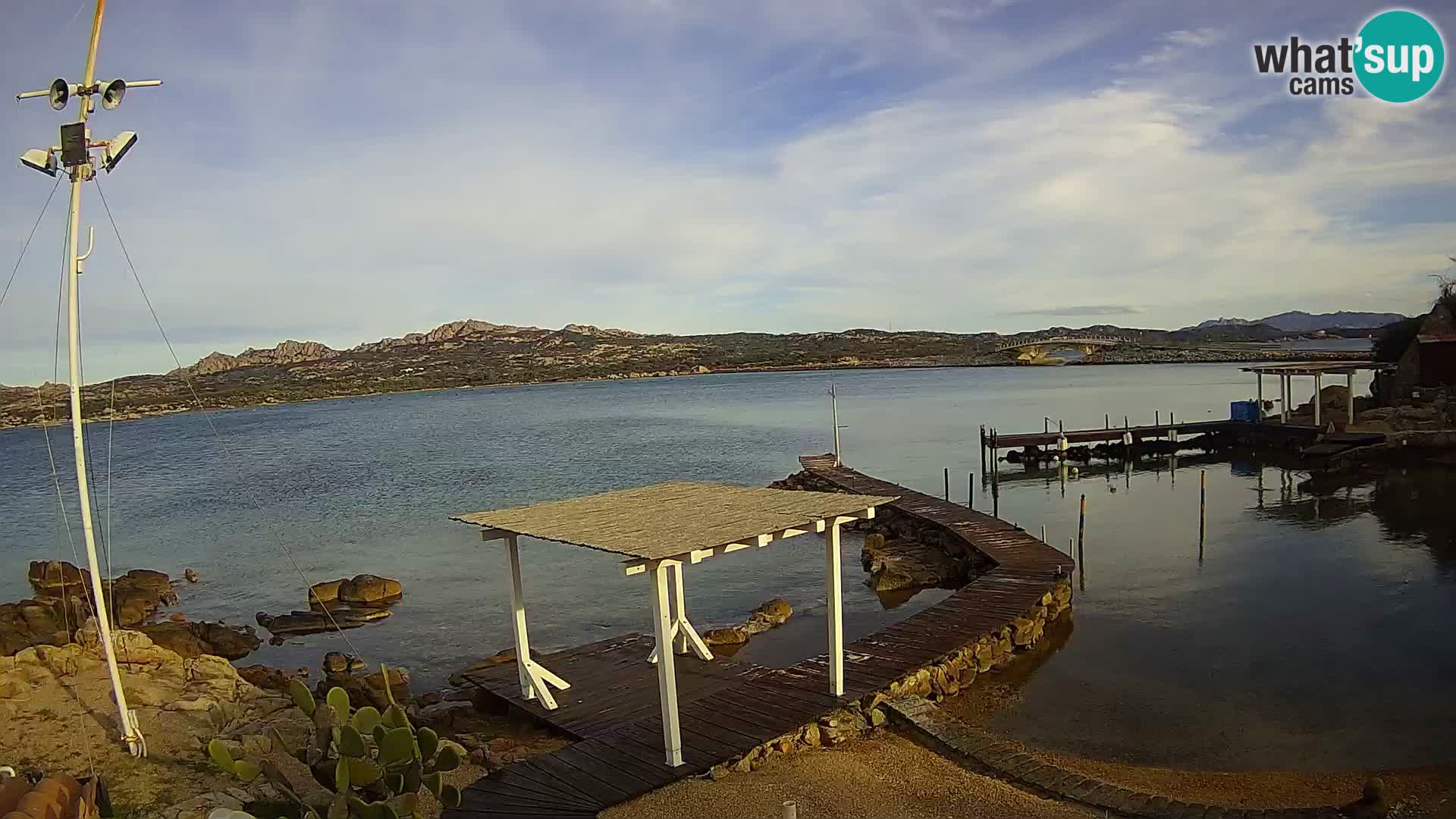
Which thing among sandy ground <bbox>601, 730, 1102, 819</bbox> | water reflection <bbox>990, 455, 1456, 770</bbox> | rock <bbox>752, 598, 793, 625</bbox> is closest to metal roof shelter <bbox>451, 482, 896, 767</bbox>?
sandy ground <bbox>601, 730, 1102, 819</bbox>

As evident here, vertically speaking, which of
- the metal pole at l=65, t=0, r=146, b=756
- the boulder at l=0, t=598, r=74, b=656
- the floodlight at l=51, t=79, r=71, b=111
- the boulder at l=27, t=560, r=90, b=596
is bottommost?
the boulder at l=27, t=560, r=90, b=596

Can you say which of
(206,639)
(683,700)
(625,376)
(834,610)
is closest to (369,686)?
(683,700)

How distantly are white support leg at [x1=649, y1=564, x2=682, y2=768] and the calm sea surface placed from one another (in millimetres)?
5016

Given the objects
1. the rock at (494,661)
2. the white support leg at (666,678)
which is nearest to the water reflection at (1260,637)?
the white support leg at (666,678)

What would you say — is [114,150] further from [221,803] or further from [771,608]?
[771,608]

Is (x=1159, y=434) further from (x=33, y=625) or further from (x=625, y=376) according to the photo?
(x=625, y=376)

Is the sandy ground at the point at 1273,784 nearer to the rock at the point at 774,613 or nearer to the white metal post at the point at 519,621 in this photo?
the white metal post at the point at 519,621

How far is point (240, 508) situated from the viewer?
124 feet

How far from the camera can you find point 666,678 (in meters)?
9.03

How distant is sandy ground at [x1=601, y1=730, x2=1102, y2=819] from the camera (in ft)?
28.3

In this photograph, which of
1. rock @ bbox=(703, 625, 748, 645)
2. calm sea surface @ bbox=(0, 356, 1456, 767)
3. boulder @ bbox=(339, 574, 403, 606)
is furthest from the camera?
boulder @ bbox=(339, 574, 403, 606)

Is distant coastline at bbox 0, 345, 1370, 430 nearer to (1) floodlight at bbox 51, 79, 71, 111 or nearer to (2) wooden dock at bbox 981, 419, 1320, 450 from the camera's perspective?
(2) wooden dock at bbox 981, 419, 1320, 450

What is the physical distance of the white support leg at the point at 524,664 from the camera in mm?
11188

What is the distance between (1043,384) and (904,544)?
273ft
